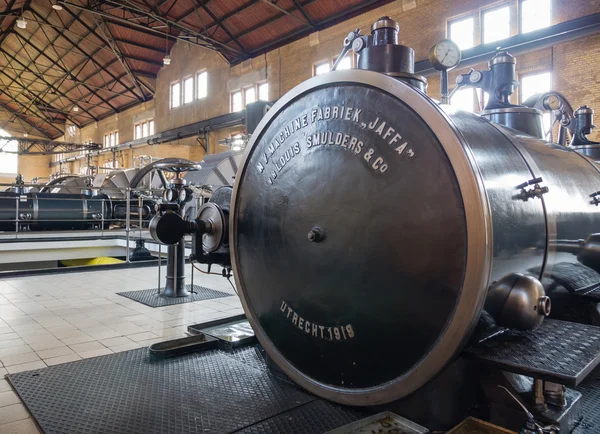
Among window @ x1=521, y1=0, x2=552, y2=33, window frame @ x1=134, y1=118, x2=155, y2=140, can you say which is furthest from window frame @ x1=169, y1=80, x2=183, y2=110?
window @ x1=521, y1=0, x2=552, y2=33

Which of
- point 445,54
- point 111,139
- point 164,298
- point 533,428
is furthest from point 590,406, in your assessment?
point 111,139

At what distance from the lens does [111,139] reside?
2434 cm

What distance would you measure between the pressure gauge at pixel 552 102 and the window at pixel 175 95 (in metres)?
17.3

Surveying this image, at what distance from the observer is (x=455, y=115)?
151cm

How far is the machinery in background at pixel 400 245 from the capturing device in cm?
131

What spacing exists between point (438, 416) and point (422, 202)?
0.74 meters

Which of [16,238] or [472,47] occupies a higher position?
[472,47]

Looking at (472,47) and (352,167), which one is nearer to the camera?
(352,167)

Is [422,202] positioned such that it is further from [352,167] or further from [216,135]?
[216,135]

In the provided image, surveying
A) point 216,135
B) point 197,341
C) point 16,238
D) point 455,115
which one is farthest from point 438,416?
point 216,135

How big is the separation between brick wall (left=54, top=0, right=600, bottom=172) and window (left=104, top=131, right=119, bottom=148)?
1.21ft

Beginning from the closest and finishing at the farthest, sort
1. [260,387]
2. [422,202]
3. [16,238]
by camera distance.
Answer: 1. [422,202]
2. [260,387]
3. [16,238]

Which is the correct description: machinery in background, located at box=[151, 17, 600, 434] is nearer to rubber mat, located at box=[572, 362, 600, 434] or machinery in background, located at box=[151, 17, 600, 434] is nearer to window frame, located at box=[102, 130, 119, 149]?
rubber mat, located at box=[572, 362, 600, 434]

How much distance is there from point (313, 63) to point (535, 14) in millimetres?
6006
